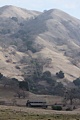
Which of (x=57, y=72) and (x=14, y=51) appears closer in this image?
(x=57, y=72)

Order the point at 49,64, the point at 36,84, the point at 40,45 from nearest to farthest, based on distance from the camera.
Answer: the point at 36,84, the point at 49,64, the point at 40,45

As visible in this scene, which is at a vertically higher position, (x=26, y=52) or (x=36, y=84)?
(x=26, y=52)

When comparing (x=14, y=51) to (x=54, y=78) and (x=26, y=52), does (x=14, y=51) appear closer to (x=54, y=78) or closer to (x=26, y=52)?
(x=26, y=52)

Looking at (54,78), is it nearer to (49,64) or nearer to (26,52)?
(49,64)

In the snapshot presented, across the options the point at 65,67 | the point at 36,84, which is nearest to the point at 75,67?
the point at 65,67

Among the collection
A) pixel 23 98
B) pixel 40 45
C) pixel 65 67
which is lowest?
pixel 23 98

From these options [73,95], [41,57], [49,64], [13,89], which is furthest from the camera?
[41,57]

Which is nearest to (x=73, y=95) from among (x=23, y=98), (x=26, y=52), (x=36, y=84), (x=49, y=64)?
(x=23, y=98)

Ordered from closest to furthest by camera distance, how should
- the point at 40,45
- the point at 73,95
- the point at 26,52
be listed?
1. the point at 73,95
2. the point at 26,52
3. the point at 40,45

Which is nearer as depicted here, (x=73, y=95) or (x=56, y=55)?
(x=73, y=95)
